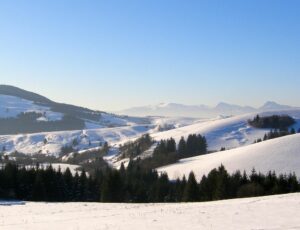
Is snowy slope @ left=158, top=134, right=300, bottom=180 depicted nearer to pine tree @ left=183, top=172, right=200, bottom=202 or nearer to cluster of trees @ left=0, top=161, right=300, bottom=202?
cluster of trees @ left=0, top=161, right=300, bottom=202

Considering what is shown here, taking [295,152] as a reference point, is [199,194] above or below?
below

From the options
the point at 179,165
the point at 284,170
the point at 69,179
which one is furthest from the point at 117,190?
the point at 179,165

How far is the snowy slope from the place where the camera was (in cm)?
13638

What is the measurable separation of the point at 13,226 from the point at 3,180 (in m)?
62.7

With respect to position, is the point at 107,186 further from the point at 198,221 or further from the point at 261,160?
the point at 261,160

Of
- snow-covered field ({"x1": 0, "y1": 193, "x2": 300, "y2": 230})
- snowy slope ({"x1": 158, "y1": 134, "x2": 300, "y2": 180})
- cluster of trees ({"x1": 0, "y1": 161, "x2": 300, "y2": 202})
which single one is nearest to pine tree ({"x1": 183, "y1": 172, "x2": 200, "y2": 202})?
cluster of trees ({"x1": 0, "y1": 161, "x2": 300, "y2": 202})

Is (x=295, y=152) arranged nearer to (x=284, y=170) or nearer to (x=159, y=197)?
(x=284, y=170)

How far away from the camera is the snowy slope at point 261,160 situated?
136m

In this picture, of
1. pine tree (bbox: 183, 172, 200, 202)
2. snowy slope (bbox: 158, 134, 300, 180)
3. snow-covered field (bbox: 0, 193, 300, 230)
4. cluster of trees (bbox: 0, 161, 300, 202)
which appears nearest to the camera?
snow-covered field (bbox: 0, 193, 300, 230)

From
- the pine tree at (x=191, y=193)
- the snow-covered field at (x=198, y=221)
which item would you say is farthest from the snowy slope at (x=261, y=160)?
the snow-covered field at (x=198, y=221)

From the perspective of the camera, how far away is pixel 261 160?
479 ft

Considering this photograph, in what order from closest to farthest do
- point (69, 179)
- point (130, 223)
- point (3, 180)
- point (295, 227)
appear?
point (295, 227) < point (130, 223) < point (3, 180) < point (69, 179)

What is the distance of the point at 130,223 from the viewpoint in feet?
109

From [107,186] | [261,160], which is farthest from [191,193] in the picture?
[261,160]
